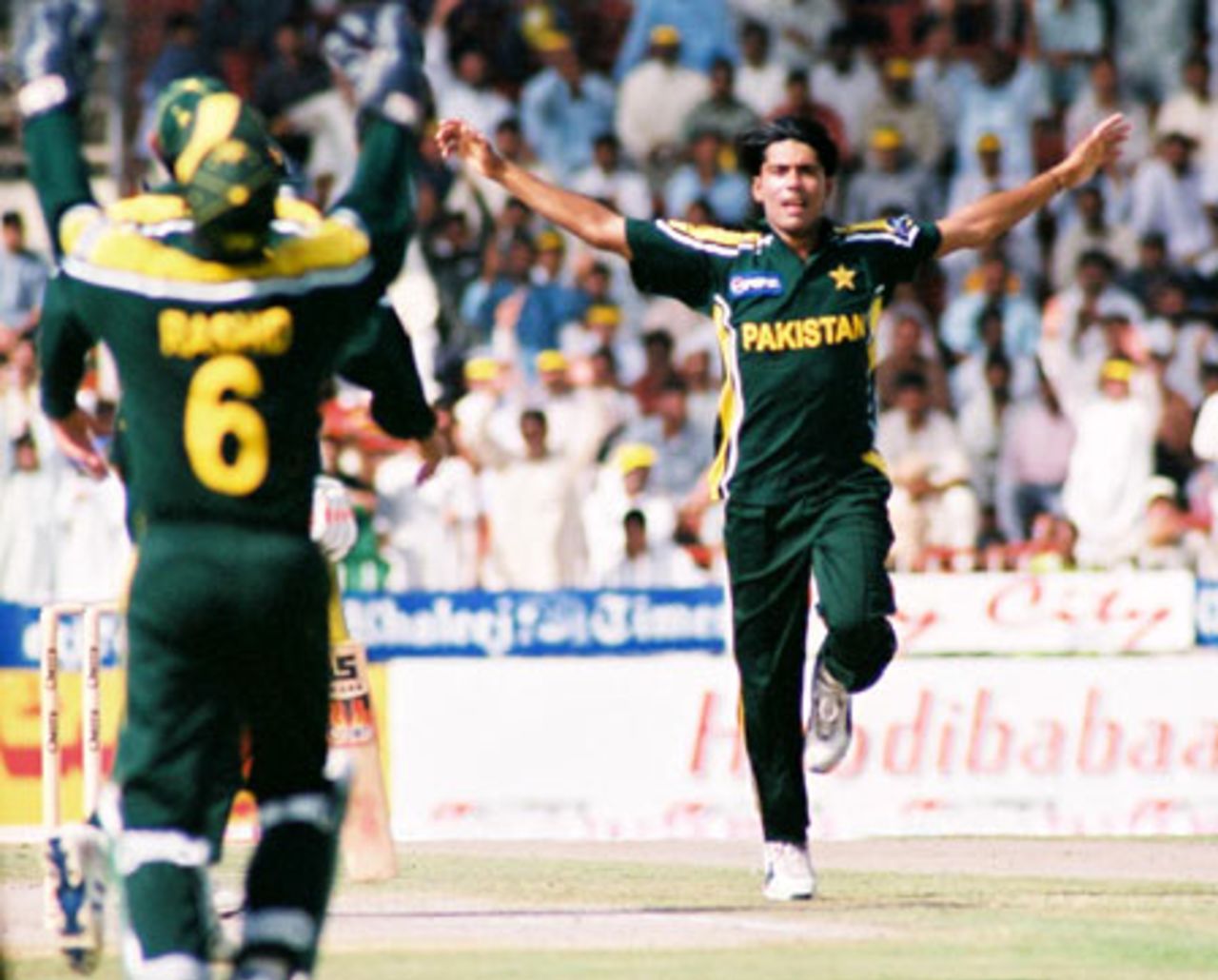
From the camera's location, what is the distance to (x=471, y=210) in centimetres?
2238

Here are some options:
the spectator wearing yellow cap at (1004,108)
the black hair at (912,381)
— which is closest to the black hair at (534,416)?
the black hair at (912,381)

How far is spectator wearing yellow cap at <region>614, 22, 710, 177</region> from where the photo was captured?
22.6 m

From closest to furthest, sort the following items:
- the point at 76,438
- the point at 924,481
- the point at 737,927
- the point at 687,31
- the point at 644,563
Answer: the point at 76,438, the point at 737,927, the point at 644,563, the point at 924,481, the point at 687,31

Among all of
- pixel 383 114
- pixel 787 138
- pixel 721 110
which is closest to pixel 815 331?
pixel 787 138

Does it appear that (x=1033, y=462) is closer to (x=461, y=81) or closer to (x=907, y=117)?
(x=907, y=117)

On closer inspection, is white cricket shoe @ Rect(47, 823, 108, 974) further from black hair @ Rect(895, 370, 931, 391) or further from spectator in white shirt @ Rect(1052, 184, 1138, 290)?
spectator in white shirt @ Rect(1052, 184, 1138, 290)

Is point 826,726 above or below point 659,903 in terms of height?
above

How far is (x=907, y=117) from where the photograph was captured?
74.2 feet

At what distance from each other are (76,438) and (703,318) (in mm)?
13940

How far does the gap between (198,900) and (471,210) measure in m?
15.3

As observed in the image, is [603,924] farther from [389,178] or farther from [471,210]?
[471,210]

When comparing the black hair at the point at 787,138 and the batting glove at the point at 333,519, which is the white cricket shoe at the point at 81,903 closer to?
the batting glove at the point at 333,519

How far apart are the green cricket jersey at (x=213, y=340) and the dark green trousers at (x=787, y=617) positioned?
3748mm

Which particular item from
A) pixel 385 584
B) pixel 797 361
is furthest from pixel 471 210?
pixel 797 361
